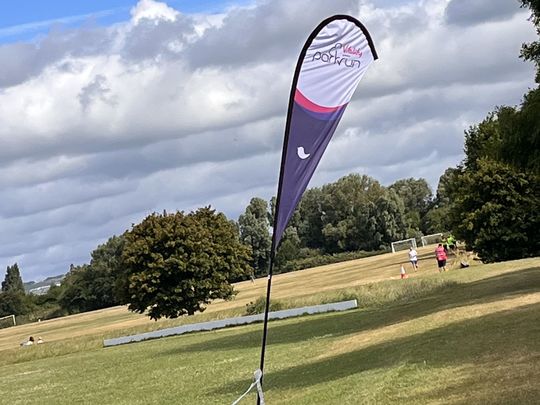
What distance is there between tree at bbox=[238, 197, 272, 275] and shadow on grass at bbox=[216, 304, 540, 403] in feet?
370

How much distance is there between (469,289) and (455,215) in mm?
18163

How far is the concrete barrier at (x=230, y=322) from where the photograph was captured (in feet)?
136

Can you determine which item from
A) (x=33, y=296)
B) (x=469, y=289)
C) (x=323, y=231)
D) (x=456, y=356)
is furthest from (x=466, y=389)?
(x=33, y=296)

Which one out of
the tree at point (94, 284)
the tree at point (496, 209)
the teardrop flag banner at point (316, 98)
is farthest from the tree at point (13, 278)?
the teardrop flag banner at point (316, 98)

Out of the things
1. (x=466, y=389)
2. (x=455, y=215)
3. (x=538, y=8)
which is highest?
(x=538, y=8)

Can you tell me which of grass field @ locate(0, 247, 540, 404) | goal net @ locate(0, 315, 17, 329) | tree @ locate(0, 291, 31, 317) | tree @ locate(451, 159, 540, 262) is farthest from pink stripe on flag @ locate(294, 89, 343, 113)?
tree @ locate(0, 291, 31, 317)

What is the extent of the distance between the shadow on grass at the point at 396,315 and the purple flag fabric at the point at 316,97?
15470 millimetres

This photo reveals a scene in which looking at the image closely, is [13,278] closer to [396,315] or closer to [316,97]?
[396,315]

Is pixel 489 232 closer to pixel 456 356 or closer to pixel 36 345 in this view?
pixel 36 345

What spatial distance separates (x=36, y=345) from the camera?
162ft

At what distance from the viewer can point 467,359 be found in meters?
14.1

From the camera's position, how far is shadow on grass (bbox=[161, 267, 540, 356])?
25.6 meters

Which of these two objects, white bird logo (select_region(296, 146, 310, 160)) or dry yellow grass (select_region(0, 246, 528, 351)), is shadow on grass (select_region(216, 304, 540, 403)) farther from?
dry yellow grass (select_region(0, 246, 528, 351))

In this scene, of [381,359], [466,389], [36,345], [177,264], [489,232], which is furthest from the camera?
[177,264]
